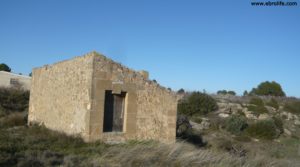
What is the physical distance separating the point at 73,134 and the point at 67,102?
1.37m

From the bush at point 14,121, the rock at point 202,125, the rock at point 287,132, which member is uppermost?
the bush at point 14,121

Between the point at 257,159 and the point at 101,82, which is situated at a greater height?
the point at 101,82

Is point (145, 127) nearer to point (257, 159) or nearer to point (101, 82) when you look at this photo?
point (101, 82)

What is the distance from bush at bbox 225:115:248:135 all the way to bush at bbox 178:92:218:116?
10.2ft

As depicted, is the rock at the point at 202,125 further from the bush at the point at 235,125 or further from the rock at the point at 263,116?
the rock at the point at 263,116

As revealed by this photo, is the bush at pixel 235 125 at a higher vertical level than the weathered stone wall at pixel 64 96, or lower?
lower

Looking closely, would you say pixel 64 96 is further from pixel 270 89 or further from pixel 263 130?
pixel 270 89

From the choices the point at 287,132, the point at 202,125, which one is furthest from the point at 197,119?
the point at 287,132

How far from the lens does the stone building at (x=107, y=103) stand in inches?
391

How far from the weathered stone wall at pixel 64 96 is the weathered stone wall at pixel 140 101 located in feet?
1.75

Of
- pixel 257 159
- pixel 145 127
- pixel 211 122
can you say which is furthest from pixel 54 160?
pixel 211 122

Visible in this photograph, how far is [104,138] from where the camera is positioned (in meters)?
10.0

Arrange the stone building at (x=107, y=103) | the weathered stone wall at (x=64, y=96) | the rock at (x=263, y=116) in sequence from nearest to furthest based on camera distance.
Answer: the stone building at (x=107, y=103) < the weathered stone wall at (x=64, y=96) < the rock at (x=263, y=116)

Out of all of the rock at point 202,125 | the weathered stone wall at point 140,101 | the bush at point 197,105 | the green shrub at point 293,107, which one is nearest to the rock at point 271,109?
the green shrub at point 293,107
